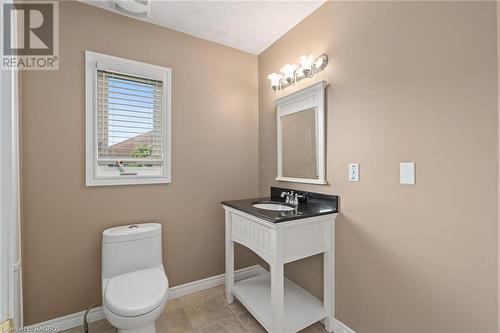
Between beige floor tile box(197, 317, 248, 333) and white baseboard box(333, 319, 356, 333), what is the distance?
2.17 ft

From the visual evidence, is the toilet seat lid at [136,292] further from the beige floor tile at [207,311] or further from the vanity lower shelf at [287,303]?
the vanity lower shelf at [287,303]

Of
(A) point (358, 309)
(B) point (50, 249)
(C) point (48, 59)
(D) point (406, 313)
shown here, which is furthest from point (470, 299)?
(C) point (48, 59)

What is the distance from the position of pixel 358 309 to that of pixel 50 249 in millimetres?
2211

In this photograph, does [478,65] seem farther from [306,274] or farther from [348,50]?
[306,274]

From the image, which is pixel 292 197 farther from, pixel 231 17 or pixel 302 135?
pixel 231 17

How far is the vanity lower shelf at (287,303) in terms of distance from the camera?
5.26 feet

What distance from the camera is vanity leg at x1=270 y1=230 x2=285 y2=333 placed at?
1465 mm

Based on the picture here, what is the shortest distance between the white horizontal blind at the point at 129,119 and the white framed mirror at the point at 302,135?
1133 mm

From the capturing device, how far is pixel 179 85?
7.02 feet

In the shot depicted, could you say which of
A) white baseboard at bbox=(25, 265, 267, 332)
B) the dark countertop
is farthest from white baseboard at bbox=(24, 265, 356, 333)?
the dark countertop

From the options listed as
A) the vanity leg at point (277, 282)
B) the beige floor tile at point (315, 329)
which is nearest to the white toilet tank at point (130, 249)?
the vanity leg at point (277, 282)

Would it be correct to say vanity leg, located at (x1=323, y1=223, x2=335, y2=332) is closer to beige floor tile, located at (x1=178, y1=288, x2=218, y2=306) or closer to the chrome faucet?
the chrome faucet

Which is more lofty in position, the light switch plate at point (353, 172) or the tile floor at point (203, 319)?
the light switch plate at point (353, 172)

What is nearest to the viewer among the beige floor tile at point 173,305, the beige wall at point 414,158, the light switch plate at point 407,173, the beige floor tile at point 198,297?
the beige wall at point 414,158
